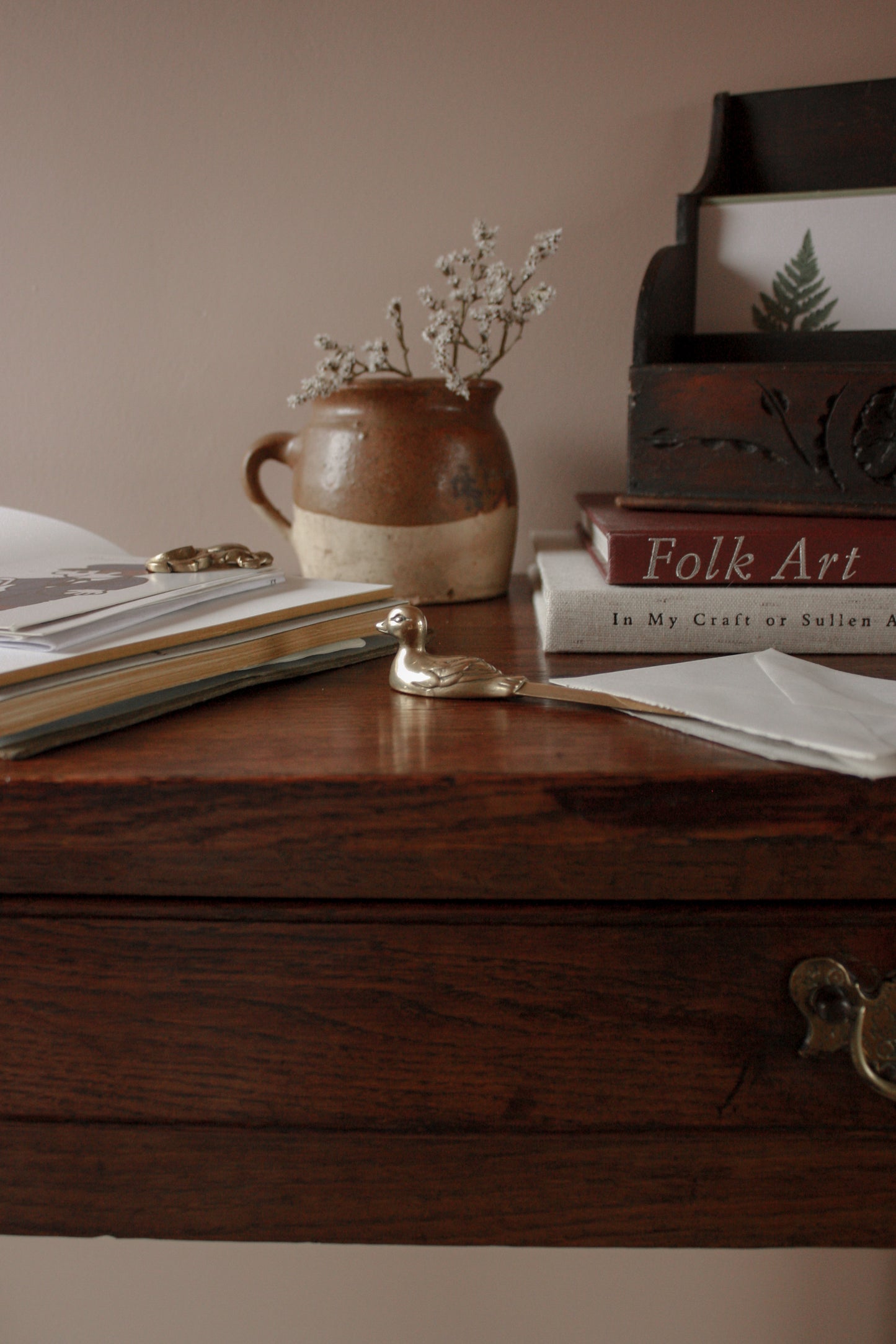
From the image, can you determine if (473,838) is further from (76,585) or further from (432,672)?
(76,585)

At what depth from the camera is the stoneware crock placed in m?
0.71

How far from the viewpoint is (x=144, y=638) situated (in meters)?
0.46

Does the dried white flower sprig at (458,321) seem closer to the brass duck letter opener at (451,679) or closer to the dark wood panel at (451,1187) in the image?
the brass duck letter opener at (451,679)

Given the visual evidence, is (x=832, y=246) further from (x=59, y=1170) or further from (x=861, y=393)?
(x=59, y=1170)

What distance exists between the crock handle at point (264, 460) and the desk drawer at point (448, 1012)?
0.47 m

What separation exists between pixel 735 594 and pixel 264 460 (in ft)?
1.42

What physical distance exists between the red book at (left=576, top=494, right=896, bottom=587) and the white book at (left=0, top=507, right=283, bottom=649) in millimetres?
225

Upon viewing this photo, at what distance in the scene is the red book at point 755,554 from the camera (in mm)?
566

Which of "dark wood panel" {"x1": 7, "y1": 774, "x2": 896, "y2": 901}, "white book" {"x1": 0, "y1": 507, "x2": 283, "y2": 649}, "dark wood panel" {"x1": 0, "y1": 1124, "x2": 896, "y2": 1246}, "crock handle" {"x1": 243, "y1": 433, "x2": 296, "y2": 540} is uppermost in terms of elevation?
"crock handle" {"x1": 243, "y1": 433, "x2": 296, "y2": 540}

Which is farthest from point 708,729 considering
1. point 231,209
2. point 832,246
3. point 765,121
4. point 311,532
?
point 231,209

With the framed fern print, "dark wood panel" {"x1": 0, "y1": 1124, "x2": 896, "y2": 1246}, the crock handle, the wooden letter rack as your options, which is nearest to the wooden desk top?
"dark wood panel" {"x1": 0, "y1": 1124, "x2": 896, "y2": 1246}

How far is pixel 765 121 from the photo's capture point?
2.66 ft

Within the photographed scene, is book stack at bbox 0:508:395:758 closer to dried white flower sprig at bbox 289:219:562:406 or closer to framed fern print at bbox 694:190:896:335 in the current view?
dried white flower sprig at bbox 289:219:562:406

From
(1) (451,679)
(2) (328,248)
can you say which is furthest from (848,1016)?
(2) (328,248)
